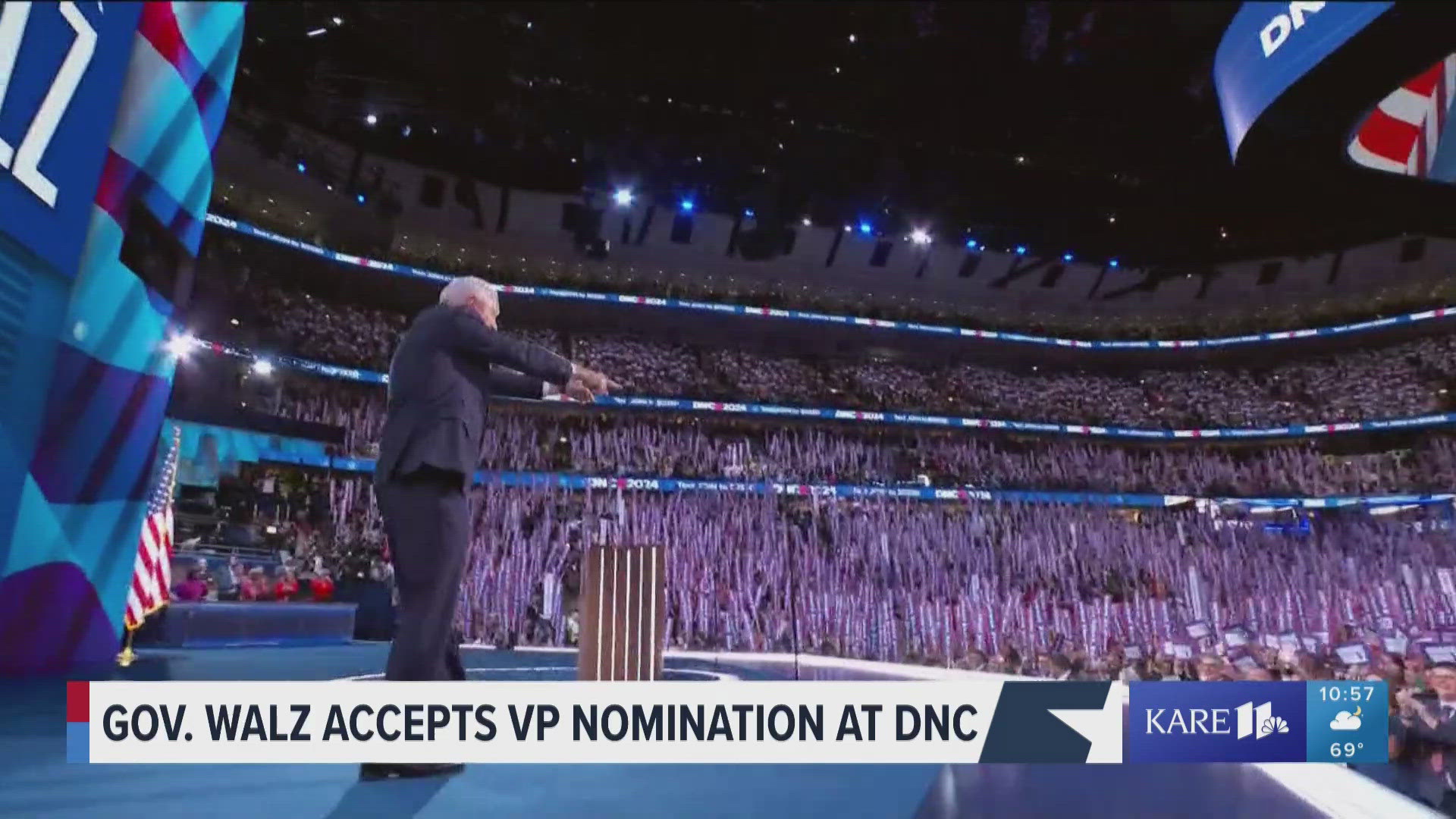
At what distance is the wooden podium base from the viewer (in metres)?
3.63

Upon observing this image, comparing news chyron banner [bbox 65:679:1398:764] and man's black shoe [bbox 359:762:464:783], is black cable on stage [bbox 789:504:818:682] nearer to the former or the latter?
news chyron banner [bbox 65:679:1398:764]

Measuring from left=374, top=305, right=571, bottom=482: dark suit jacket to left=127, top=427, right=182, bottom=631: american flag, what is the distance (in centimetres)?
351

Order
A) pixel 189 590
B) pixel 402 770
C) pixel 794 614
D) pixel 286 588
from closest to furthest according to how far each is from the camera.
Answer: pixel 402 770, pixel 794 614, pixel 189 590, pixel 286 588

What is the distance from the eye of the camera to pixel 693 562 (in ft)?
30.1

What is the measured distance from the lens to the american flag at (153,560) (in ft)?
16.8

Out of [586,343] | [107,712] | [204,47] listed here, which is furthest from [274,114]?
[107,712]

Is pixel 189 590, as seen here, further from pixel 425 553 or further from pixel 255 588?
pixel 425 553

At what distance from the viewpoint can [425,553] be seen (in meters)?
2.21

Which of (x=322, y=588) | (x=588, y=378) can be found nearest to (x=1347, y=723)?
(x=588, y=378)

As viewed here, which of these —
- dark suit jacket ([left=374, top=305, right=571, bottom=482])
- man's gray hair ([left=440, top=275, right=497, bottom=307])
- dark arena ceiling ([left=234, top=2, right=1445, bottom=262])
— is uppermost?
dark arena ceiling ([left=234, top=2, right=1445, bottom=262])

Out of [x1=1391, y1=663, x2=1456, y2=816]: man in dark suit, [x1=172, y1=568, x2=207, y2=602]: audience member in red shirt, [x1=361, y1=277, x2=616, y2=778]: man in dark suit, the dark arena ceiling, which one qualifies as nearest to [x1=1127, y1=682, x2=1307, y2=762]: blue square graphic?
[x1=1391, y1=663, x2=1456, y2=816]: man in dark suit

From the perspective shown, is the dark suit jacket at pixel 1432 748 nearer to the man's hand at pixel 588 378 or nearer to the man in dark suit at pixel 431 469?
the man's hand at pixel 588 378

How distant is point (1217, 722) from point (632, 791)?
1.46 metres

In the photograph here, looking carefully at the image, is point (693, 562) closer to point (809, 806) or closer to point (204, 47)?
point (204, 47)
